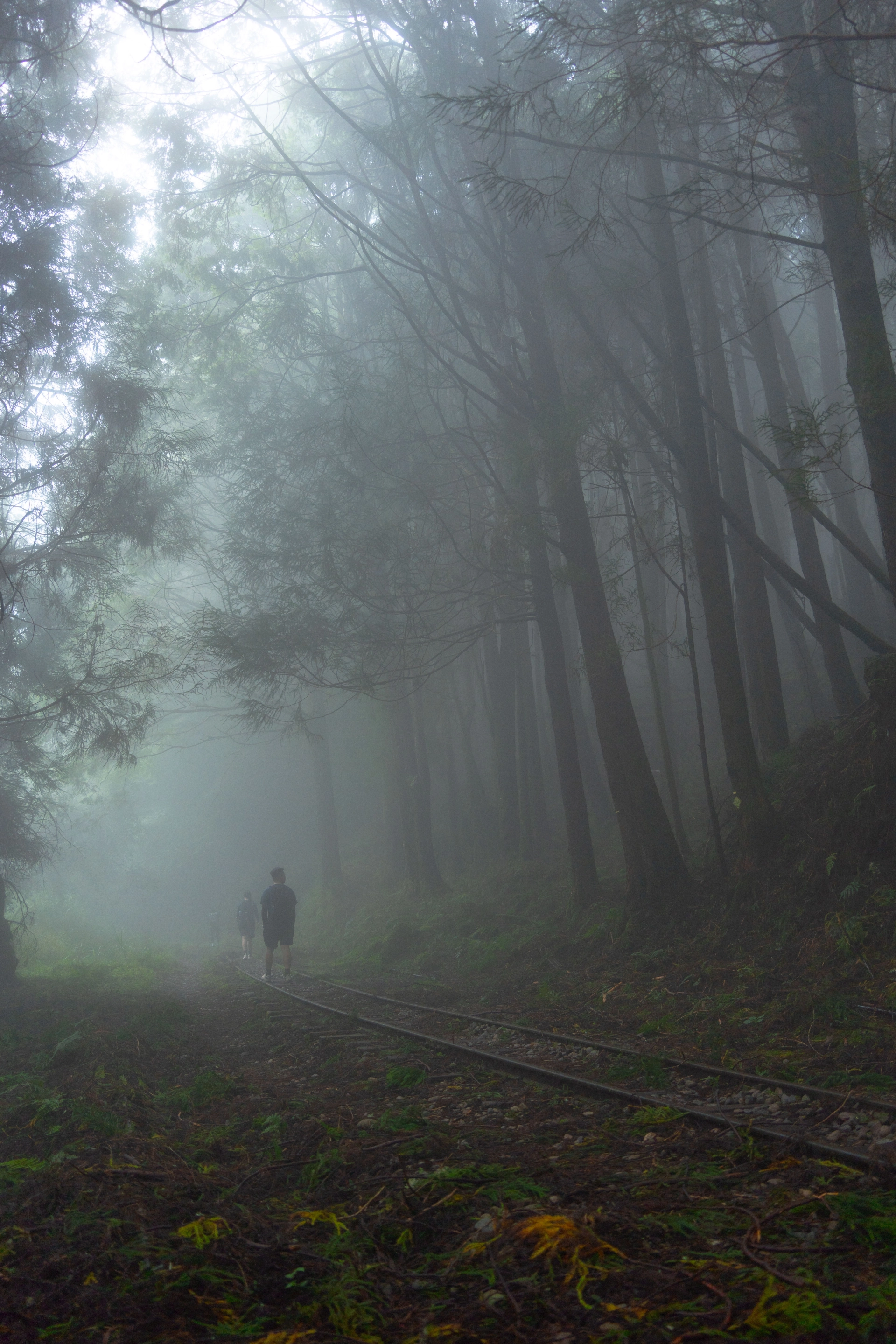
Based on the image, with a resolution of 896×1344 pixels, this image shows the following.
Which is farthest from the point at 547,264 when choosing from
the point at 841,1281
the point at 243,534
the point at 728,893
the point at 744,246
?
the point at 841,1281

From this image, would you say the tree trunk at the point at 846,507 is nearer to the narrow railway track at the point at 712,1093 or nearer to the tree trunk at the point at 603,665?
the tree trunk at the point at 603,665

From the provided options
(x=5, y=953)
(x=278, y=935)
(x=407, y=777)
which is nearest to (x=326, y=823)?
(x=407, y=777)

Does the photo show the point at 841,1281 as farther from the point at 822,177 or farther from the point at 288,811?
A: the point at 288,811

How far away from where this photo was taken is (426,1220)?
10.8 ft

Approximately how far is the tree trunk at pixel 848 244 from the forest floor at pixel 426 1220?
4.97m

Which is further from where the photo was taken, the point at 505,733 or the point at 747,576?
the point at 505,733

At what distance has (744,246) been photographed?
13734 mm

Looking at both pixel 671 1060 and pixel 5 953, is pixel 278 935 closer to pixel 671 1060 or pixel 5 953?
pixel 5 953

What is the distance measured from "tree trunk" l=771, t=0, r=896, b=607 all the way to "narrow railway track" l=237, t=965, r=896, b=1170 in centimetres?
471

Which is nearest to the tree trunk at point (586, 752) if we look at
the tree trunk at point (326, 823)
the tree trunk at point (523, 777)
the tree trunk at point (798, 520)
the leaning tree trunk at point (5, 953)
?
the tree trunk at point (523, 777)

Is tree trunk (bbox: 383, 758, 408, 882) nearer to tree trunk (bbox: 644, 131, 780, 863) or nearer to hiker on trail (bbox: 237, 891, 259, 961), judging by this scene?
hiker on trail (bbox: 237, 891, 259, 961)

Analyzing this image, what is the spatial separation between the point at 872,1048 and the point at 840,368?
21.5 metres

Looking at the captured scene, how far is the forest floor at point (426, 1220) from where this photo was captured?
2502mm

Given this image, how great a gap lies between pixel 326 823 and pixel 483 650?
32.3 feet
